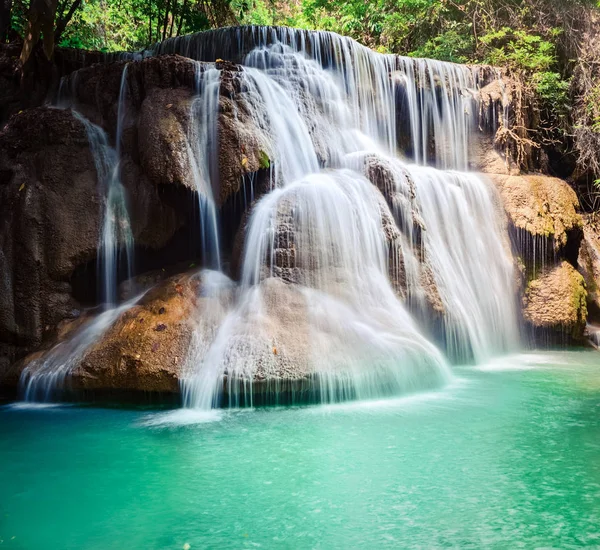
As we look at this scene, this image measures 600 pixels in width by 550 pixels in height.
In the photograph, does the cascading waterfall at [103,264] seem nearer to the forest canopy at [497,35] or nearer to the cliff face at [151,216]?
the cliff face at [151,216]

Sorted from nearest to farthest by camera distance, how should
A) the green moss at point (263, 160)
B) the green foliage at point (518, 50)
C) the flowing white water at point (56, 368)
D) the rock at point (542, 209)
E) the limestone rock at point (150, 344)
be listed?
the limestone rock at point (150, 344), the flowing white water at point (56, 368), the green moss at point (263, 160), the rock at point (542, 209), the green foliage at point (518, 50)

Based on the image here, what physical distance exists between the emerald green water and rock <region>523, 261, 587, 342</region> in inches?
152

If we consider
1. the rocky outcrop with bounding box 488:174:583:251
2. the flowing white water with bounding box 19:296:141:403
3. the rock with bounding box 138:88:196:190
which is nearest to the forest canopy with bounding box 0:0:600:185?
the rocky outcrop with bounding box 488:174:583:251

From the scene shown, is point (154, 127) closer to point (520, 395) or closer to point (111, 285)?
point (111, 285)

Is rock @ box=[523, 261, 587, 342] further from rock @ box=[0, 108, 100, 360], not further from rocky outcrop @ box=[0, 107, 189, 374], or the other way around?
rock @ box=[0, 108, 100, 360]

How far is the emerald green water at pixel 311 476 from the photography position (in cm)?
336

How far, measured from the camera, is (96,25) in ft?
61.8

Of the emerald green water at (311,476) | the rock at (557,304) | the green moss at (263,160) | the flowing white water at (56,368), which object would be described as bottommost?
the emerald green water at (311,476)

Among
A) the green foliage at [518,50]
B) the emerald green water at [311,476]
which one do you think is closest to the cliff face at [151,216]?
the emerald green water at [311,476]

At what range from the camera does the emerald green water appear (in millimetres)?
3357

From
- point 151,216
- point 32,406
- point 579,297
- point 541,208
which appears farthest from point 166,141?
point 579,297

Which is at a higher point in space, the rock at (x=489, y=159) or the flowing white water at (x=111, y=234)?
the rock at (x=489, y=159)

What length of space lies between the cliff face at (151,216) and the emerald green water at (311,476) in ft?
4.09

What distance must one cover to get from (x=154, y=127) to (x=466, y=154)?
22.2 ft
